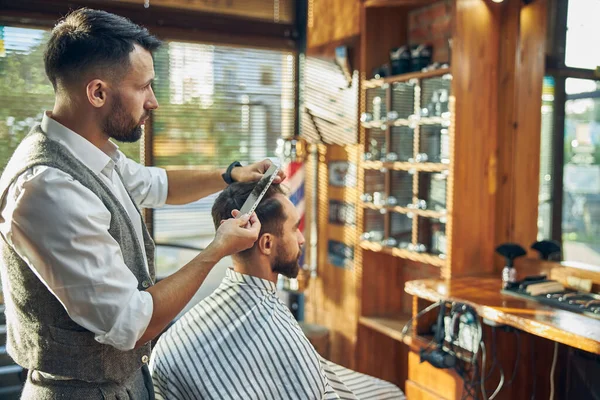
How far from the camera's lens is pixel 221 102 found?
3836mm

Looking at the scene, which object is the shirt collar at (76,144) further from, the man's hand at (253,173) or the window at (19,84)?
the window at (19,84)

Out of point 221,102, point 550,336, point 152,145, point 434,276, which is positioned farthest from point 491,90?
point 152,145

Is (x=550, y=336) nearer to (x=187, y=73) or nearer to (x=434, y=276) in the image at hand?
(x=434, y=276)

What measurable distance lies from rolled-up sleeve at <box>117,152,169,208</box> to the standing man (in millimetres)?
A: 342

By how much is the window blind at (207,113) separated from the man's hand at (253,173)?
170cm

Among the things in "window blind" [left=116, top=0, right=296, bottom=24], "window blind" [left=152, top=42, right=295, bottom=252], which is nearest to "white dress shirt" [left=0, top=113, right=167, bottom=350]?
"window blind" [left=152, top=42, right=295, bottom=252]

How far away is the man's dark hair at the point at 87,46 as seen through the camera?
1.45 metres

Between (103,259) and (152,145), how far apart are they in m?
2.41

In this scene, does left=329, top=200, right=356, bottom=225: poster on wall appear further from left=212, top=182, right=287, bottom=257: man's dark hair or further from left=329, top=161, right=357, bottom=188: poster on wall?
left=212, top=182, right=287, bottom=257: man's dark hair

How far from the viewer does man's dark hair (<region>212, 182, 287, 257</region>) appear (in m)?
1.94

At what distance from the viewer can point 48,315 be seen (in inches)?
55.2

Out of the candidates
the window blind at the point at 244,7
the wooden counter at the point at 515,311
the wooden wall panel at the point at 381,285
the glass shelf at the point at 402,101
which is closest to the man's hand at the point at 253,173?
the wooden counter at the point at 515,311

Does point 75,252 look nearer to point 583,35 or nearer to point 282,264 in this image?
point 282,264

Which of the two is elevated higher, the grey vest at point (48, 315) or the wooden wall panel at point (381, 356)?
the grey vest at point (48, 315)
